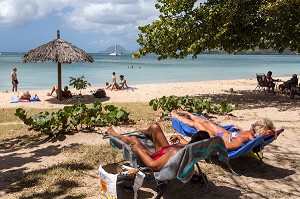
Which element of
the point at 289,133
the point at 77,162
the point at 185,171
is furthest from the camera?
the point at 289,133

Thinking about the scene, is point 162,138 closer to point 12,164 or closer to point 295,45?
point 12,164

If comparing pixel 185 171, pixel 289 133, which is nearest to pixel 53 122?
pixel 185 171

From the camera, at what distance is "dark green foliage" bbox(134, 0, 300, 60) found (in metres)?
11.2

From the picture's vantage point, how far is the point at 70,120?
6.54 metres

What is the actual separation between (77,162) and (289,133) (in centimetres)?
441

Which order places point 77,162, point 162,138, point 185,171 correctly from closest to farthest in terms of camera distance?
1. point 185,171
2. point 162,138
3. point 77,162

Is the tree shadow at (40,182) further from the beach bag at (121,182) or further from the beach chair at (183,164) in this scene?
the beach chair at (183,164)

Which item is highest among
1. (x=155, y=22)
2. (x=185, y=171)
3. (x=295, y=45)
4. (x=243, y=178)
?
(x=155, y=22)

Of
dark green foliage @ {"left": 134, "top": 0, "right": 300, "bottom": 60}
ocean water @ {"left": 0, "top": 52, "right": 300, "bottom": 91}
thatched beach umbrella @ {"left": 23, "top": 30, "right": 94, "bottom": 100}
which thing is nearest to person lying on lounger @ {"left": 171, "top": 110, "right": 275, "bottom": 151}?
dark green foliage @ {"left": 134, "top": 0, "right": 300, "bottom": 60}

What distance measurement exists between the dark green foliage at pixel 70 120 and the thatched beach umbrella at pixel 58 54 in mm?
7032

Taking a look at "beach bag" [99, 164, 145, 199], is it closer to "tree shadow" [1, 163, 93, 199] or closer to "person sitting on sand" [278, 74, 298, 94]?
"tree shadow" [1, 163, 93, 199]

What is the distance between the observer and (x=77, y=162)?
499 centimetres

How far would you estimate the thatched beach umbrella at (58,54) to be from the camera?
540 inches

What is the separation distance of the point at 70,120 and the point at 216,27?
23.7 ft
